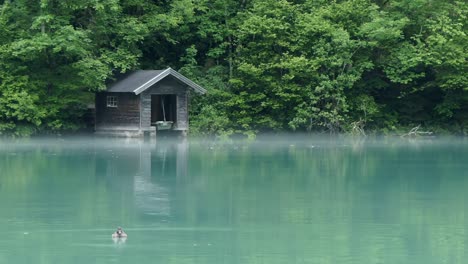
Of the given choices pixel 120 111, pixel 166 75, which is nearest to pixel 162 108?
pixel 120 111

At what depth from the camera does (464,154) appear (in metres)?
30.8

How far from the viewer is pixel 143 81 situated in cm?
3594

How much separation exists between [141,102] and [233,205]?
695 inches

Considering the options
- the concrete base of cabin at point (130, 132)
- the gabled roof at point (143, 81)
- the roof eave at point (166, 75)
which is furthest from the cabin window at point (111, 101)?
the roof eave at point (166, 75)

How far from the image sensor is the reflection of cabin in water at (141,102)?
36.1 meters

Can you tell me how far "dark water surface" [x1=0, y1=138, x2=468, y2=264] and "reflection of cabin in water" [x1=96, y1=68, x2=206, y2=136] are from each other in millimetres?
4284

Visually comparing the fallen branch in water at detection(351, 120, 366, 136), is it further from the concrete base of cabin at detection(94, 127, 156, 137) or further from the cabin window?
the cabin window

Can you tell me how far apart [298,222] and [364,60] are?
894 inches

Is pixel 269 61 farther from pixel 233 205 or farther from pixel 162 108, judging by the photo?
pixel 233 205

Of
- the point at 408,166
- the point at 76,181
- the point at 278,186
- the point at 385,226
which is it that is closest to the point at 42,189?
the point at 76,181

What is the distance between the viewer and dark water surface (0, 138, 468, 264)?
14172 millimetres

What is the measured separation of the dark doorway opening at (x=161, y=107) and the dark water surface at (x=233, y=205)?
633 cm

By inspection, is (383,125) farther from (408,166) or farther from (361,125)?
(408,166)

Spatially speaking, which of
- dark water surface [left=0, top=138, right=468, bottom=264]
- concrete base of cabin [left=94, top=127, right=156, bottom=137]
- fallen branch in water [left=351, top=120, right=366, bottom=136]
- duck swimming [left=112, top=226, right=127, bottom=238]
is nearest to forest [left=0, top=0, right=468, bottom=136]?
fallen branch in water [left=351, top=120, right=366, bottom=136]
